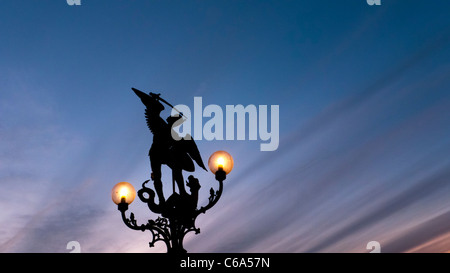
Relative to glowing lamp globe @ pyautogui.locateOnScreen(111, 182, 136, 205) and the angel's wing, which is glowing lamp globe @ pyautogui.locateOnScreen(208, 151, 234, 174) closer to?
the angel's wing

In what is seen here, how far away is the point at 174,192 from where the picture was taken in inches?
324

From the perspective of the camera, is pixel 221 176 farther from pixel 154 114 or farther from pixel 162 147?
pixel 154 114

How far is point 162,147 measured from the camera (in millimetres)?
8312

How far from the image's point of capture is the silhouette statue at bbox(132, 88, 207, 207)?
823 cm

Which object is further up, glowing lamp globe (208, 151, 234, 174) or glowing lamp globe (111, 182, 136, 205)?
glowing lamp globe (208, 151, 234, 174)

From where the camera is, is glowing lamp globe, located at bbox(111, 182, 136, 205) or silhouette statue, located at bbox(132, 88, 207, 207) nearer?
silhouette statue, located at bbox(132, 88, 207, 207)

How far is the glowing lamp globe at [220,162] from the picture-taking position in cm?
816

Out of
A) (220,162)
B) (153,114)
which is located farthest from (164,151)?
(220,162)

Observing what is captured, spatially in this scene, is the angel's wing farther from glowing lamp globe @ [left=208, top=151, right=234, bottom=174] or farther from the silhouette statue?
glowing lamp globe @ [left=208, top=151, right=234, bottom=174]

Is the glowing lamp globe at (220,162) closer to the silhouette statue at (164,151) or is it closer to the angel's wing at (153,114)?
the silhouette statue at (164,151)

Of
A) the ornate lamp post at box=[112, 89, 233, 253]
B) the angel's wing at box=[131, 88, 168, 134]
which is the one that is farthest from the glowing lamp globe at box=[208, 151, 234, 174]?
the angel's wing at box=[131, 88, 168, 134]
